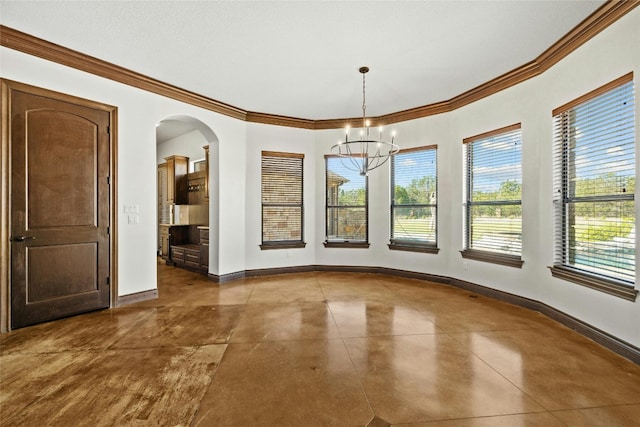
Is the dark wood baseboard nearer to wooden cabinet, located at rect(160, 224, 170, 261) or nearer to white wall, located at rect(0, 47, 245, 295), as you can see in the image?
white wall, located at rect(0, 47, 245, 295)

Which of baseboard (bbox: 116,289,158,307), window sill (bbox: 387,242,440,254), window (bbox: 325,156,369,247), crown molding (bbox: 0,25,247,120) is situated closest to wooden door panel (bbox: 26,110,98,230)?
crown molding (bbox: 0,25,247,120)

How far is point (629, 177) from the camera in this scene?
2670 mm

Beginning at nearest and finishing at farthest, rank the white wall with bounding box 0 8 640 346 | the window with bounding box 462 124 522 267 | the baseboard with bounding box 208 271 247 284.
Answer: the white wall with bounding box 0 8 640 346 < the window with bounding box 462 124 522 267 < the baseboard with bounding box 208 271 247 284

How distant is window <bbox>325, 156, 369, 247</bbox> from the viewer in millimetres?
6012

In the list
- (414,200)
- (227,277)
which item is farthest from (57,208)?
(414,200)

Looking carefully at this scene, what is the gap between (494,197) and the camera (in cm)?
440

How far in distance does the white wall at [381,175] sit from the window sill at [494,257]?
92 mm

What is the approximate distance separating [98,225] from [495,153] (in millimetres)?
5430

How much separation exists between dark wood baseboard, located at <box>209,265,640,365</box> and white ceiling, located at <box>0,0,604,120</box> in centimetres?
299

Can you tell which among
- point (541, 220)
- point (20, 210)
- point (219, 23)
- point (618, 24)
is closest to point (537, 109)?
point (618, 24)

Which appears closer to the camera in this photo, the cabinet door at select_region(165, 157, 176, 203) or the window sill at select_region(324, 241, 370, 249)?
the window sill at select_region(324, 241, 370, 249)

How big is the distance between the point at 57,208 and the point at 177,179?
3848 mm

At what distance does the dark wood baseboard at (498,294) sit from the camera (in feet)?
8.71

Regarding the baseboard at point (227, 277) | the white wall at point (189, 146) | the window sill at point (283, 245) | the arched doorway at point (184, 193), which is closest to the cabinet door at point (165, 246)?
the arched doorway at point (184, 193)
